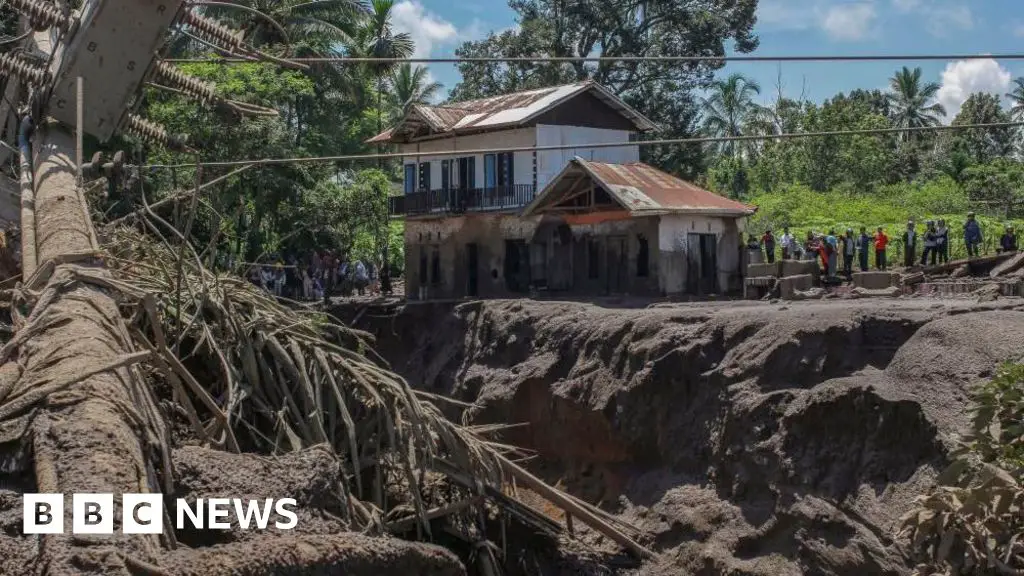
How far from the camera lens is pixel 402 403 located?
10.8 metres

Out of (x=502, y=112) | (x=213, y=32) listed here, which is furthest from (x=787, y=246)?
(x=213, y=32)

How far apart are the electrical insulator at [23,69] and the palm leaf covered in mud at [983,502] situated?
9.58 metres

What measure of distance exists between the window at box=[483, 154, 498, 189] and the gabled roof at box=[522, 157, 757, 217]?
3.75m

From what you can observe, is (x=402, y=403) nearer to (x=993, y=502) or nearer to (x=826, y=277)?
(x=993, y=502)

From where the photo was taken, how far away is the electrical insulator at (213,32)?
1188 centimetres

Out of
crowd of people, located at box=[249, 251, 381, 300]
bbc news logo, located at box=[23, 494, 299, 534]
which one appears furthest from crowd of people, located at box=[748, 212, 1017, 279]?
bbc news logo, located at box=[23, 494, 299, 534]

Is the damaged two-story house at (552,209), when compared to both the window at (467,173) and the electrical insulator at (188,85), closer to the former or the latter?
the window at (467,173)

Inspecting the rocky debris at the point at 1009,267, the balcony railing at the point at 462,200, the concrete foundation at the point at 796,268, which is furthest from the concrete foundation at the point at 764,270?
the balcony railing at the point at 462,200

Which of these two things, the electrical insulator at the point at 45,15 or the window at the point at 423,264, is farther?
the window at the point at 423,264

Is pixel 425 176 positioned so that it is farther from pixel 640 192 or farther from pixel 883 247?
pixel 883 247

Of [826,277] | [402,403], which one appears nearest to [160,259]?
[402,403]

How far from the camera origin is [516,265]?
34688 millimetres

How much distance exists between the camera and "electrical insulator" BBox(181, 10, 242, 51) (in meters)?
11.9

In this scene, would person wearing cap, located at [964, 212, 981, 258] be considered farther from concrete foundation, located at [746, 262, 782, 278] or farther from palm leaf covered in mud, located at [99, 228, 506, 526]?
palm leaf covered in mud, located at [99, 228, 506, 526]
